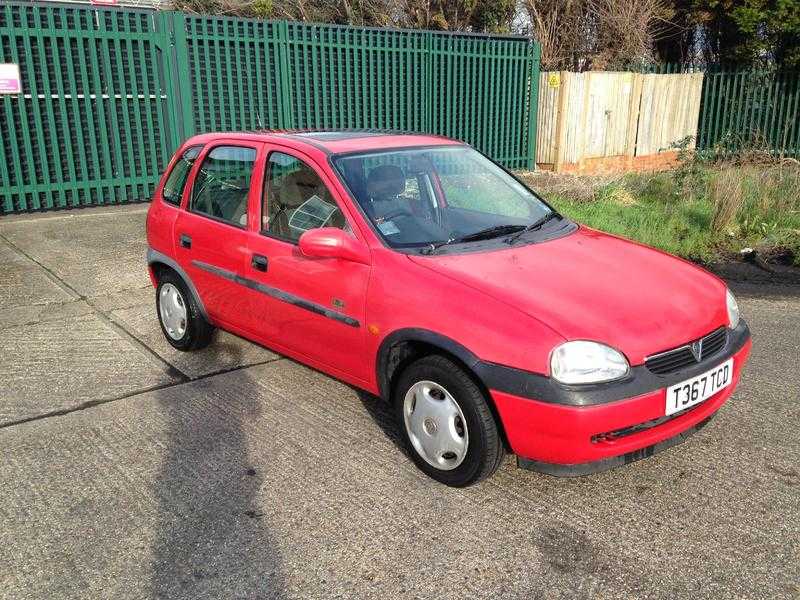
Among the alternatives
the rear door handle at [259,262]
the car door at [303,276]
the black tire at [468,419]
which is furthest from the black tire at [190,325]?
the black tire at [468,419]

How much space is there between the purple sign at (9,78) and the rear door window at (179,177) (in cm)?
529

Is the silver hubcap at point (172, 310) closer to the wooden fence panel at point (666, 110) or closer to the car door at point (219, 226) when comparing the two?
the car door at point (219, 226)

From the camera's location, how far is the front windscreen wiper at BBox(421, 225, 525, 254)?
11.9ft

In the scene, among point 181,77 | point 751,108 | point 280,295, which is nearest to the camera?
point 280,295

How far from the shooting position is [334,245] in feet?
11.7

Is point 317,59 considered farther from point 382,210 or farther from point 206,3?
point 206,3

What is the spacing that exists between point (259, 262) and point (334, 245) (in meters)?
0.80

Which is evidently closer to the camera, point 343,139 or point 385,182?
point 385,182

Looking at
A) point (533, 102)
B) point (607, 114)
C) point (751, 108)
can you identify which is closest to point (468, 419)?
point (533, 102)

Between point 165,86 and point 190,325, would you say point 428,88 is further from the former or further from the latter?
point 190,325

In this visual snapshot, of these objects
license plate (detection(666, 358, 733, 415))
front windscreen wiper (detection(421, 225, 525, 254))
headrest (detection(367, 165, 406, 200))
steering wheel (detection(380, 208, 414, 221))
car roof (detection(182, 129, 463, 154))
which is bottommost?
license plate (detection(666, 358, 733, 415))

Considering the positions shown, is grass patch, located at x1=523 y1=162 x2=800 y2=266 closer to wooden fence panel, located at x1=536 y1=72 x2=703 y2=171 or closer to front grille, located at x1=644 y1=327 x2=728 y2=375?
wooden fence panel, located at x1=536 y1=72 x2=703 y2=171

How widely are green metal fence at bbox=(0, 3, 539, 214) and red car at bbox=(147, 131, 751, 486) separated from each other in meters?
3.72

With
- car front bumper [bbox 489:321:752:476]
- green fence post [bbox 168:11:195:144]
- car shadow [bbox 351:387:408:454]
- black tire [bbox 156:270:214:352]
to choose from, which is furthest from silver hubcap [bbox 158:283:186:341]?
green fence post [bbox 168:11:195:144]
